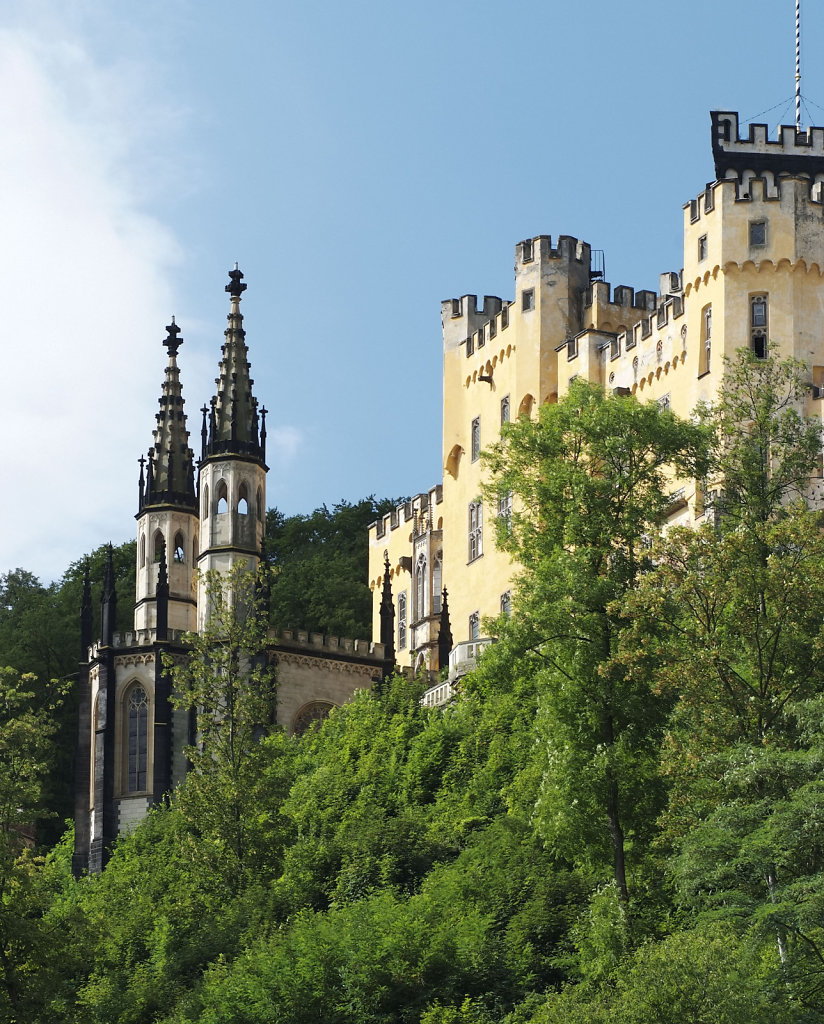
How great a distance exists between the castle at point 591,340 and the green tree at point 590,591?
13.6m

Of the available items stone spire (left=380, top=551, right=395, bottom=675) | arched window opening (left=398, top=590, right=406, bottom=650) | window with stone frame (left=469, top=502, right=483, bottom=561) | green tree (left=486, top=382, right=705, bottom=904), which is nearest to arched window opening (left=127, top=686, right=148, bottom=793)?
stone spire (left=380, top=551, right=395, bottom=675)

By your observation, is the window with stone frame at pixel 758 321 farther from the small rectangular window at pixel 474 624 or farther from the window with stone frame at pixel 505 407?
the small rectangular window at pixel 474 624

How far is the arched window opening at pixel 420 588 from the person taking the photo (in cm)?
7931

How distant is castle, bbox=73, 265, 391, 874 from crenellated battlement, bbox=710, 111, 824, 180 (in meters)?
17.9

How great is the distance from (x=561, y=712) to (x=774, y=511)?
5523mm

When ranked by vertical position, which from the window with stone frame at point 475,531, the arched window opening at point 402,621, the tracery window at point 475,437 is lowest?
the arched window opening at point 402,621

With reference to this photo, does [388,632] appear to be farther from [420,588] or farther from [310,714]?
[420,588]

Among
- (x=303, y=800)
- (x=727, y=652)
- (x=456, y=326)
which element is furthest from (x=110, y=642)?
(x=727, y=652)

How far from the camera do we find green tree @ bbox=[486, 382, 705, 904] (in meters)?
38.7

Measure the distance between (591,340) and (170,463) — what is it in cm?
1626

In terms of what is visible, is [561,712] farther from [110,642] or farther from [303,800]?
[110,642]

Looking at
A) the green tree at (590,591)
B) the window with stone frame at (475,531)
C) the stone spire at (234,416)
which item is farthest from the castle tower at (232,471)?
the green tree at (590,591)

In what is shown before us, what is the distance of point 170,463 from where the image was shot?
74.4 metres

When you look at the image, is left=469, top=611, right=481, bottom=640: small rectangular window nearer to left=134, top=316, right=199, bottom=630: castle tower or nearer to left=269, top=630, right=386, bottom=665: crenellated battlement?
left=269, top=630, right=386, bottom=665: crenellated battlement
